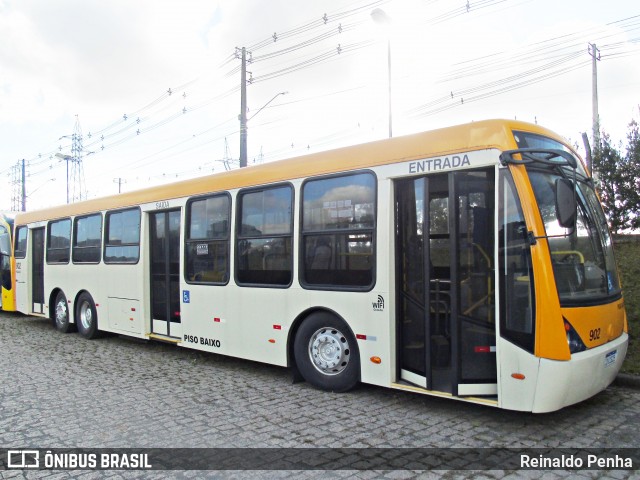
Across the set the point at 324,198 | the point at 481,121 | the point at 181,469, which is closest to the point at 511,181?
the point at 481,121

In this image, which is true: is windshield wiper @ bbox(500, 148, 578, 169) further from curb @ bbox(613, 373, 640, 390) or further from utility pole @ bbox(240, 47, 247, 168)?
utility pole @ bbox(240, 47, 247, 168)

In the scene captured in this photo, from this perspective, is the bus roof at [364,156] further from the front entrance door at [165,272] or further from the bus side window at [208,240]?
the front entrance door at [165,272]

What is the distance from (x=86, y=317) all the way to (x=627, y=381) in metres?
10.1

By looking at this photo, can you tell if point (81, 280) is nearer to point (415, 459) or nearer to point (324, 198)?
point (324, 198)

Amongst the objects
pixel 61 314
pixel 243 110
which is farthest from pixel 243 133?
pixel 61 314

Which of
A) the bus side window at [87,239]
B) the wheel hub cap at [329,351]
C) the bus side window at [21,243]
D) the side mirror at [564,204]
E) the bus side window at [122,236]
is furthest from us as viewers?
the bus side window at [21,243]

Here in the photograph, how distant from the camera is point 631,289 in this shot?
944 centimetres

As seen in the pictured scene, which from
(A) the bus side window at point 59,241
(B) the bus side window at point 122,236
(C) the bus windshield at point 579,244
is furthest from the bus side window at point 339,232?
(A) the bus side window at point 59,241

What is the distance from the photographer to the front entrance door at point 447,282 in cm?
491

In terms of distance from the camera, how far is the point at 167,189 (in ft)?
28.7

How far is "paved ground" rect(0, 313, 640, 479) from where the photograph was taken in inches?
179

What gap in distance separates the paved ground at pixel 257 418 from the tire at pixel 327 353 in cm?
19

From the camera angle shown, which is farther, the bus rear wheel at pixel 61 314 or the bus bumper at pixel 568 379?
the bus rear wheel at pixel 61 314

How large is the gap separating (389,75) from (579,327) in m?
13.9
